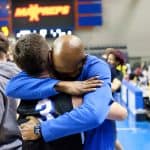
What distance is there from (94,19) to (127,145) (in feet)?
30.6

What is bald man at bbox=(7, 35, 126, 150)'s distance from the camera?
141 centimetres

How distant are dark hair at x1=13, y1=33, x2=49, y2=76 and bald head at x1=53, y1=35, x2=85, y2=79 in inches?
2.2

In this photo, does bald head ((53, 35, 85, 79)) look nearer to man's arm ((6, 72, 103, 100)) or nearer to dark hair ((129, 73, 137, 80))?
man's arm ((6, 72, 103, 100))

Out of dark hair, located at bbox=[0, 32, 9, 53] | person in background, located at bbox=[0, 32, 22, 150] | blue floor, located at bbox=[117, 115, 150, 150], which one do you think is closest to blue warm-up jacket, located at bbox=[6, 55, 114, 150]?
person in background, located at bbox=[0, 32, 22, 150]

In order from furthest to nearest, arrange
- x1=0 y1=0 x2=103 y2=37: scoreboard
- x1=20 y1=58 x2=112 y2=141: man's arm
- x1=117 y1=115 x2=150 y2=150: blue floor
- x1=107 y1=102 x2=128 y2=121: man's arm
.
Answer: x1=0 y1=0 x2=103 y2=37: scoreboard, x1=117 y1=115 x2=150 y2=150: blue floor, x1=107 y1=102 x2=128 y2=121: man's arm, x1=20 y1=58 x2=112 y2=141: man's arm

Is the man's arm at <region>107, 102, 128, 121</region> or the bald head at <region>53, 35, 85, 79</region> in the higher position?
the bald head at <region>53, 35, 85, 79</region>

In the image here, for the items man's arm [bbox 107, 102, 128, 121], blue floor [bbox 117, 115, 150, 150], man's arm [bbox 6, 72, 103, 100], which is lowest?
blue floor [bbox 117, 115, 150, 150]

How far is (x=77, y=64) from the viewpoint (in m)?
1.47

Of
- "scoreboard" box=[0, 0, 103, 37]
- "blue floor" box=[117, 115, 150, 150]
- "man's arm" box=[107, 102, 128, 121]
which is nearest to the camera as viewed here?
"man's arm" box=[107, 102, 128, 121]

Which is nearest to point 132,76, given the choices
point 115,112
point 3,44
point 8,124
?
point 3,44

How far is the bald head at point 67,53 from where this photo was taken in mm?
1442

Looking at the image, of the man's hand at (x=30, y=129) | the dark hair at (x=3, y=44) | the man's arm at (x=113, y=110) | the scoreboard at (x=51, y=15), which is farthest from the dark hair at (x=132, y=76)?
the man's hand at (x=30, y=129)

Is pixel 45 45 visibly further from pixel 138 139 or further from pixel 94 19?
pixel 94 19

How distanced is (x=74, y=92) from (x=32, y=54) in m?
0.20
